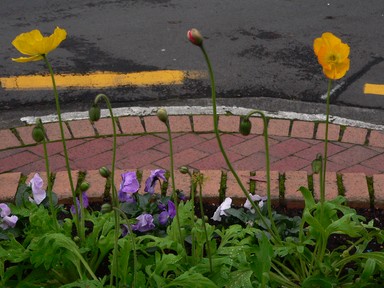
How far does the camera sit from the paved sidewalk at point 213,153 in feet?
11.5

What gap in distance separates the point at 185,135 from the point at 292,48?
6.12ft

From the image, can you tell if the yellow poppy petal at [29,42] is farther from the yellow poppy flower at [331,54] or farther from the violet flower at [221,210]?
the violet flower at [221,210]

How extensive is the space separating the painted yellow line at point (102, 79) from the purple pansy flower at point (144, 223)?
2.38 meters

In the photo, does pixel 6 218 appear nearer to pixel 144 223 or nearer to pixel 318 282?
pixel 144 223

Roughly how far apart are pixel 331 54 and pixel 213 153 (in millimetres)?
1699

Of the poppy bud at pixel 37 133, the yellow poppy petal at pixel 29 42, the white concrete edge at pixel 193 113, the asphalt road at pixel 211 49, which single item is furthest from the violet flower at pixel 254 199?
the asphalt road at pixel 211 49

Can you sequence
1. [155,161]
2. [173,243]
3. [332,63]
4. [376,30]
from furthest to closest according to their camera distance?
[376,30] < [155,161] < [173,243] < [332,63]

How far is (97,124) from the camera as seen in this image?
14.4 feet

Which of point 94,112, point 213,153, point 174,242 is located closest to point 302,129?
point 213,153

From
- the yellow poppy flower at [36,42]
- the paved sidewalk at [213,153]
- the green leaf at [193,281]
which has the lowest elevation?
the paved sidewalk at [213,153]

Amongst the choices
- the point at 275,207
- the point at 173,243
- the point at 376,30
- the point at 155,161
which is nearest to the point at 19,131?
the point at 155,161

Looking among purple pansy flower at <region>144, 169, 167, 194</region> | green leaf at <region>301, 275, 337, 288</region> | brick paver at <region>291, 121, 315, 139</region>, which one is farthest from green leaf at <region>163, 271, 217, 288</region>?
brick paver at <region>291, 121, 315, 139</region>

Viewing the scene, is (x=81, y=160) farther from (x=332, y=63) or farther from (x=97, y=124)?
(x=332, y=63)

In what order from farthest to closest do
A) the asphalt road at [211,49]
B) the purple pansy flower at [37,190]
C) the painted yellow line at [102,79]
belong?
the painted yellow line at [102,79]
the asphalt road at [211,49]
the purple pansy flower at [37,190]
